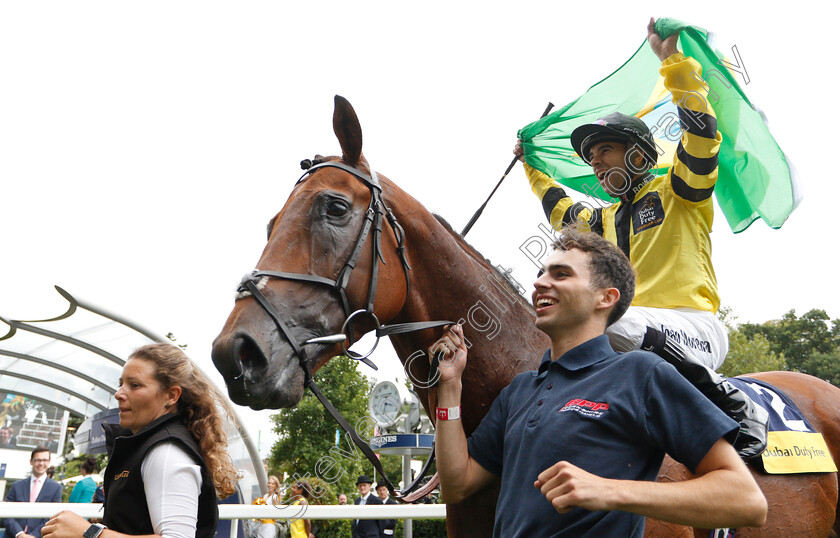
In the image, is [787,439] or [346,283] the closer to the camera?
[346,283]

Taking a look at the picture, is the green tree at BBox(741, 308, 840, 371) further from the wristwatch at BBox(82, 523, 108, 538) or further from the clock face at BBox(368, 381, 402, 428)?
the wristwatch at BBox(82, 523, 108, 538)

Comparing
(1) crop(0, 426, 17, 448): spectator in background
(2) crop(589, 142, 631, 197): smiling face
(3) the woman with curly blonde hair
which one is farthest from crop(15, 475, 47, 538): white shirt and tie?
(1) crop(0, 426, 17, 448): spectator in background

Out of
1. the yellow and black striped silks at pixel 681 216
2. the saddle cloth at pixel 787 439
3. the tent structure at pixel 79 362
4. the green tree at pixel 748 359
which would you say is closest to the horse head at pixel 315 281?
the yellow and black striped silks at pixel 681 216

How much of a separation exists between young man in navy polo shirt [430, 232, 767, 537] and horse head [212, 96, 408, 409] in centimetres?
41

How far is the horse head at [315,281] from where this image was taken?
1.96 m

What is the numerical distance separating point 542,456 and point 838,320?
4309cm

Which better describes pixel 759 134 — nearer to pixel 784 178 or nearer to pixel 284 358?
pixel 784 178

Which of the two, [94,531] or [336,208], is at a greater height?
[336,208]

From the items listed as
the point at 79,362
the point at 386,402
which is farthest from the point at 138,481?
the point at 79,362

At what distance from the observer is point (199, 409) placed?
2.29 metres

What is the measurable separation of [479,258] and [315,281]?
0.89 m

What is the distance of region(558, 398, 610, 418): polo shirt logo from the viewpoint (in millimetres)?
1571

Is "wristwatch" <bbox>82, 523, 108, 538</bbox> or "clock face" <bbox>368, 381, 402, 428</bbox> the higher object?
"clock face" <bbox>368, 381, 402, 428</bbox>

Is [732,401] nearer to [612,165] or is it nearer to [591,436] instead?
[591,436]
